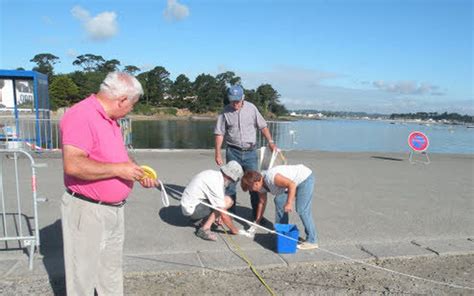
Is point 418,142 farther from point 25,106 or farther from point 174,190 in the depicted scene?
point 25,106

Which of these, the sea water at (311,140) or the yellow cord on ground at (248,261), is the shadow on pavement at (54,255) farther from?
the sea water at (311,140)

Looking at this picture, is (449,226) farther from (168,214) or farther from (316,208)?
(168,214)

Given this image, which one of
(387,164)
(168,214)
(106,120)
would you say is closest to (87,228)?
(106,120)

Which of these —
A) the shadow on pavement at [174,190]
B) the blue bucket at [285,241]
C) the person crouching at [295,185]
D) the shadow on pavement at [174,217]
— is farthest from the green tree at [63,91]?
the blue bucket at [285,241]

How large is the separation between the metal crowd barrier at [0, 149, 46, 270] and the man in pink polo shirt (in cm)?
151

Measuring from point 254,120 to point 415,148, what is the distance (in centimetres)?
1008

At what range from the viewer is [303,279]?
430 centimetres

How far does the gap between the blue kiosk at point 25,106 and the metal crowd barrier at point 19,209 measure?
2.53m

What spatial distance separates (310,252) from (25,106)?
40.7 feet

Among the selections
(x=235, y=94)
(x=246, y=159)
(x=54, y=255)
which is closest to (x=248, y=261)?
(x=246, y=159)

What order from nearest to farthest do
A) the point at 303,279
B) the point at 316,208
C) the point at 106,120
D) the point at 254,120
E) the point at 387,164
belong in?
the point at 106,120 < the point at 303,279 < the point at 254,120 < the point at 316,208 < the point at 387,164

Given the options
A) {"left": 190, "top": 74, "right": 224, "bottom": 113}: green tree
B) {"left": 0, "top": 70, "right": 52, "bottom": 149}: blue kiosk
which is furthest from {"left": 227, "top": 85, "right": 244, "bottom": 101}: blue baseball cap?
{"left": 190, "top": 74, "right": 224, "bottom": 113}: green tree

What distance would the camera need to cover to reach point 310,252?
16.5 ft

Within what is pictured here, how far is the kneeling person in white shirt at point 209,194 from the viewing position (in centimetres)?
521
